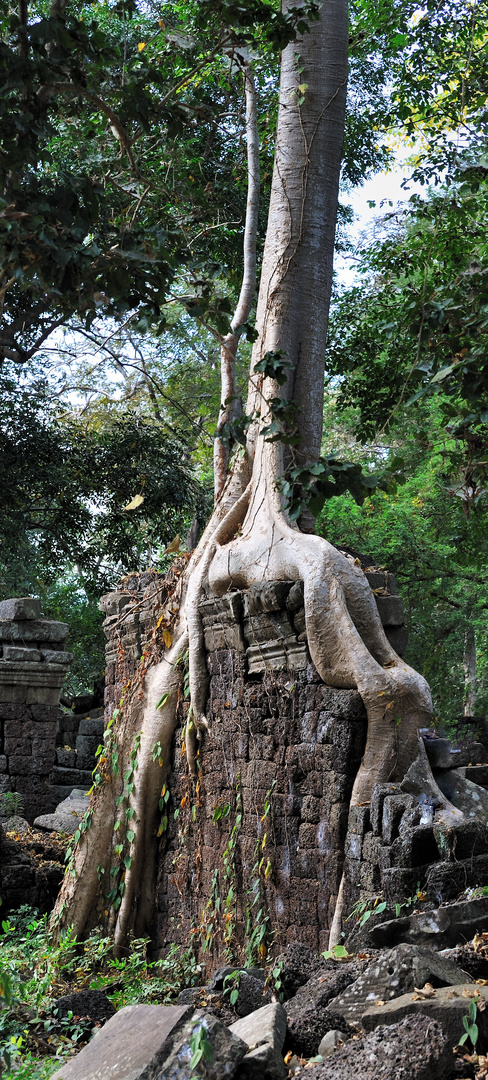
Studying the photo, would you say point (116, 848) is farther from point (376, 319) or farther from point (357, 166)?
point (357, 166)

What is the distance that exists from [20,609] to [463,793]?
6300mm

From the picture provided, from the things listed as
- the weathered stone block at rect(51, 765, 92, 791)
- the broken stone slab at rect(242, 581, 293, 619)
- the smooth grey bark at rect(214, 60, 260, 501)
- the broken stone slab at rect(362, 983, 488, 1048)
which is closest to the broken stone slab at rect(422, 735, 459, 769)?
the broken stone slab at rect(242, 581, 293, 619)

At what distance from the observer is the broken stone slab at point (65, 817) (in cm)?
845

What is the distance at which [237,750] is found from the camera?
193 inches

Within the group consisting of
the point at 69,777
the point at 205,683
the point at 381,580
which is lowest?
the point at 69,777

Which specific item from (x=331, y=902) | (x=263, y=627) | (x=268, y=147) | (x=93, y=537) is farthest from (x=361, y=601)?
(x=93, y=537)

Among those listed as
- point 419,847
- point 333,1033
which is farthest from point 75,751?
point 333,1033

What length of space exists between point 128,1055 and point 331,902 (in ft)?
4.97

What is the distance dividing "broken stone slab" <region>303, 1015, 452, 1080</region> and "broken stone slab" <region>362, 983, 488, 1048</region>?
60 millimetres

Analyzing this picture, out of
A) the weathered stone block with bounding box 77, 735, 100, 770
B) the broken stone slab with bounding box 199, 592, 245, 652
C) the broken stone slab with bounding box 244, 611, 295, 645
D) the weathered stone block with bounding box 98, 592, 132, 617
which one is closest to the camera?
Result: the broken stone slab with bounding box 244, 611, 295, 645

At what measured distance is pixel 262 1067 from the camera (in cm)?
242

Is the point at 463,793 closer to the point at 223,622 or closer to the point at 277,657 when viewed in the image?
the point at 277,657

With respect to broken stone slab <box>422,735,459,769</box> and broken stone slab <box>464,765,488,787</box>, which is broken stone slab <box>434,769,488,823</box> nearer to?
Answer: broken stone slab <box>422,735,459,769</box>

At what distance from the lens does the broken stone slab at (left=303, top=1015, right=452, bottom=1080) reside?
214 centimetres
